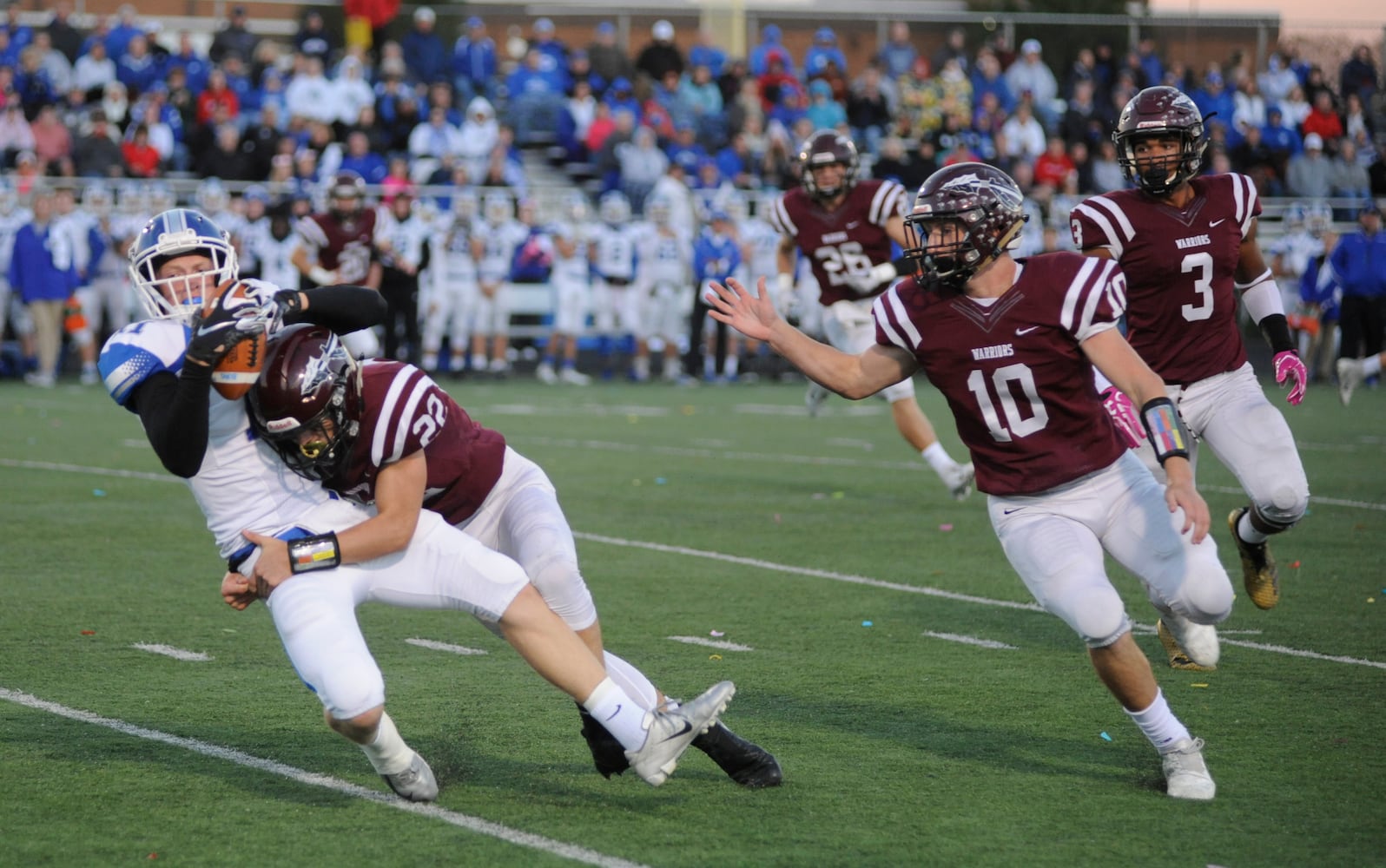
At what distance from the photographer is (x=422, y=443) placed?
3.88 metres

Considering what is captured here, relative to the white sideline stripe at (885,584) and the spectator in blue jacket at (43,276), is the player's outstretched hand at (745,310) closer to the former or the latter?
the white sideline stripe at (885,584)

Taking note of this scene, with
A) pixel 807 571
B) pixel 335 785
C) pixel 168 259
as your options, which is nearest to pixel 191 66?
pixel 807 571

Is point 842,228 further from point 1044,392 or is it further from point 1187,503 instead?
point 1187,503

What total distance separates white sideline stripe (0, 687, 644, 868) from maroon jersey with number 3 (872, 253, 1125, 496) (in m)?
1.52

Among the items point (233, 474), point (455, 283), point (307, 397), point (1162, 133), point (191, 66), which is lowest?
point (455, 283)

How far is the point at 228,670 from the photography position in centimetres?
535

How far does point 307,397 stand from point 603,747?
1.15 meters

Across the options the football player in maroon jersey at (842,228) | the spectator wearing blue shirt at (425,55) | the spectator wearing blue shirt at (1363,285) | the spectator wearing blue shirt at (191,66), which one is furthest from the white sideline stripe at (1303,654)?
the spectator wearing blue shirt at (425,55)

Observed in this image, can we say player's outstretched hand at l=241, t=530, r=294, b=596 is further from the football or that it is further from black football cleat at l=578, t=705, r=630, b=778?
black football cleat at l=578, t=705, r=630, b=778

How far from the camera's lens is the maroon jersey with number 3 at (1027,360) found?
4199 mm

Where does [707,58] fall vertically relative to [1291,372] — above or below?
above

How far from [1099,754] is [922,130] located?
717 inches

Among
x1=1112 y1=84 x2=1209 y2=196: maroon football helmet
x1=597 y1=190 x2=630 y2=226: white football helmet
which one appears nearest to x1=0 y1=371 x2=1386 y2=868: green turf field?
x1=1112 y1=84 x2=1209 y2=196: maroon football helmet

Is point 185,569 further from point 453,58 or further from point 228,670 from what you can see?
point 453,58
